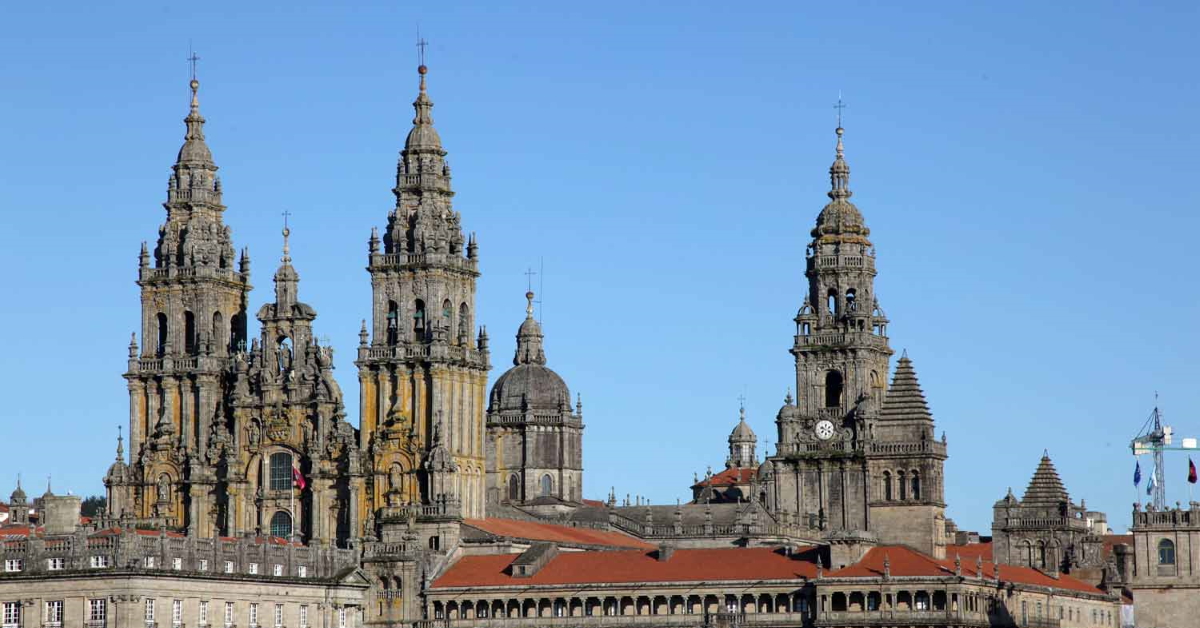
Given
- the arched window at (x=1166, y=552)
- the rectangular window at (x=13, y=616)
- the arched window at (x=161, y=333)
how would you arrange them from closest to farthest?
the rectangular window at (x=13, y=616), the arched window at (x=1166, y=552), the arched window at (x=161, y=333)

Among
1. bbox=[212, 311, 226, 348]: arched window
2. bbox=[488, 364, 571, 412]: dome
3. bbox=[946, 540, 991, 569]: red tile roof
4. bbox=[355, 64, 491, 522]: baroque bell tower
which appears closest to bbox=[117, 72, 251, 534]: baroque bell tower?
bbox=[212, 311, 226, 348]: arched window

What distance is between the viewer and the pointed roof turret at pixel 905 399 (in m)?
179

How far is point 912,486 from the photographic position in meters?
177

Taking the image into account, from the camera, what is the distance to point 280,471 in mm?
168250

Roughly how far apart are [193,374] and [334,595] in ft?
72.9

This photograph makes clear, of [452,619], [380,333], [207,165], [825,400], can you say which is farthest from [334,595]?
[825,400]

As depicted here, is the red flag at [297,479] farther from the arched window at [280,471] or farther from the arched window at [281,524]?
the arched window at [281,524]

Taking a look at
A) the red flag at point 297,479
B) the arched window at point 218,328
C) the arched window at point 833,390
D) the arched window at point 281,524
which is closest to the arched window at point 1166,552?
the arched window at point 833,390

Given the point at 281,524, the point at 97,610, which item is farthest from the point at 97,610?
the point at 281,524

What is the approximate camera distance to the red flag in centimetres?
16538

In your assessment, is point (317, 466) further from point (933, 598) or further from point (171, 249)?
point (933, 598)

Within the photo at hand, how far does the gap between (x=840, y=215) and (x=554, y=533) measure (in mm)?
35019

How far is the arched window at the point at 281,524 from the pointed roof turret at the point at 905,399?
41.1 metres

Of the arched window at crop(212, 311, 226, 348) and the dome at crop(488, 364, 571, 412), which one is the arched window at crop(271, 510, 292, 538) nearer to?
the arched window at crop(212, 311, 226, 348)
